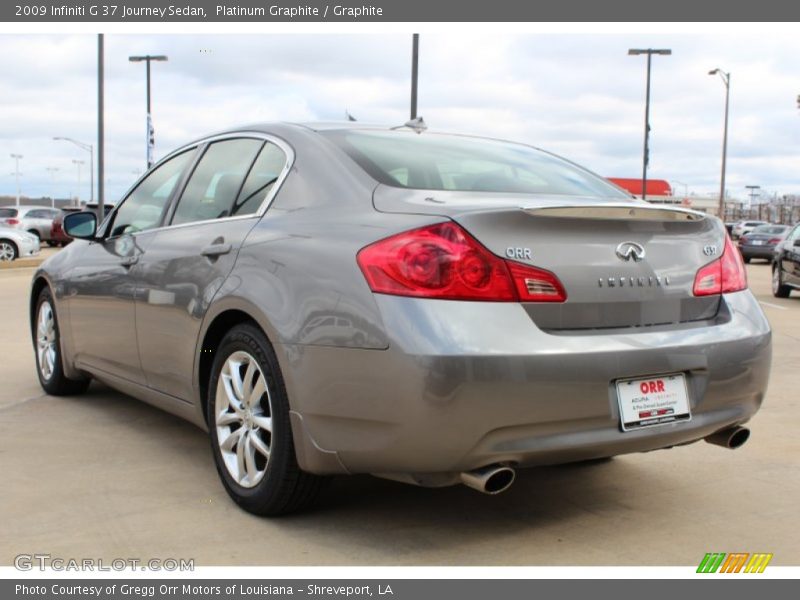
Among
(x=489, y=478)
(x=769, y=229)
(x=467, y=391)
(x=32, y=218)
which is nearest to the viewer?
(x=467, y=391)

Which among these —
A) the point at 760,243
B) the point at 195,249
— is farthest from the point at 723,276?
the point at 760,243

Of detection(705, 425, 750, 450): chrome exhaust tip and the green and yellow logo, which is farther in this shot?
detection(705, 425, 750, 450): chrome exhaust tip

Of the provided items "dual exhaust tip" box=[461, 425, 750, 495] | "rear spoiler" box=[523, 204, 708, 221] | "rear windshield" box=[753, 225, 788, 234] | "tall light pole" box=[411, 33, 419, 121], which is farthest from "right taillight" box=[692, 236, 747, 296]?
"rear windshield" box=[753, 225, 788, 234]

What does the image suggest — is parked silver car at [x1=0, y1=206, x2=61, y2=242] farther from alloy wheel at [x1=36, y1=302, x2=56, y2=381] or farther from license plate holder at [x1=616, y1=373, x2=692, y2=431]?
license plate holder at [x1=616, y1=373, x2=692, y2=431]

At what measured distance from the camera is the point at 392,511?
3.85 meters

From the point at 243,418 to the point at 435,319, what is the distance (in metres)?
1.11

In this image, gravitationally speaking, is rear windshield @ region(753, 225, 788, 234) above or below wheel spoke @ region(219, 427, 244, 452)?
below

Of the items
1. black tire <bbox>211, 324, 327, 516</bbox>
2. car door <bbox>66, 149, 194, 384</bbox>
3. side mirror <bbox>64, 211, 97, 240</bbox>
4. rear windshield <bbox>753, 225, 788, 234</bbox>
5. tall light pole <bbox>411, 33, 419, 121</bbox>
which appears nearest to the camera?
black tire <bbox>211, 324, 327, 516</bbox>

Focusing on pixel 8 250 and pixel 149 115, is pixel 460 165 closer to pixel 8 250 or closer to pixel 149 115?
pixel 8 250

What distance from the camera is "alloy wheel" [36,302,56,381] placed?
610 centimetres

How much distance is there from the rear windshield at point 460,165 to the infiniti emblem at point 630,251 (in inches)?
22.3

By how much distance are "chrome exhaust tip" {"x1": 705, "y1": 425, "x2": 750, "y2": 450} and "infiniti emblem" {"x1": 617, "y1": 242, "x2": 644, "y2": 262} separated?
837 millimetres
